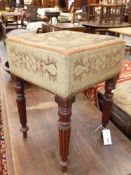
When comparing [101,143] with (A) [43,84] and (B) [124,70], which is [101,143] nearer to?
(A) [43,84]

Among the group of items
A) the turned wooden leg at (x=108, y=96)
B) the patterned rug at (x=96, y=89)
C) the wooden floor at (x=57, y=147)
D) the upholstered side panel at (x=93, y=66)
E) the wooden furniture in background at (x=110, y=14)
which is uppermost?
the wooden furniture in background at (x=110, y=14)

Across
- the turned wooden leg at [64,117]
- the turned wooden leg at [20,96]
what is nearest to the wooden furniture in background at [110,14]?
the turned wooden leg at [20,96]

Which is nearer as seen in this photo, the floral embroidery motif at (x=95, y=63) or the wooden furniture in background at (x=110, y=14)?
the floral embroidery motif at (x=95, y=63)

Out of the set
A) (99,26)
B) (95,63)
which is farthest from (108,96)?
(99,26)

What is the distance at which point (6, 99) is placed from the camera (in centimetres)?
163

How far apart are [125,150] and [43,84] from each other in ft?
1.98

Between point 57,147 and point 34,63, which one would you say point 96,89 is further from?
point 34,63

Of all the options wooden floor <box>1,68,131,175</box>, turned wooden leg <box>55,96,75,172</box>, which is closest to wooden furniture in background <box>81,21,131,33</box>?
wooden floor <box>1,68,131,175</box>

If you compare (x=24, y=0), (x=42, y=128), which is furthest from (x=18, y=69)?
(x=24, y=0)

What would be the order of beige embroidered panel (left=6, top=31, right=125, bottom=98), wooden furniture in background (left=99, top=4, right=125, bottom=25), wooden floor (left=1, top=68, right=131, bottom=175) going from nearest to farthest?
beige embroidered panel (left=6, top=31, right=125, bottom=98) → wooden floor (left=1, top=68, right=131, bottom=175) → wooden furniture in background (left=99, top=4, right=125, bottom=25)

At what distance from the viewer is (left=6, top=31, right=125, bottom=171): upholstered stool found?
2.32 ft

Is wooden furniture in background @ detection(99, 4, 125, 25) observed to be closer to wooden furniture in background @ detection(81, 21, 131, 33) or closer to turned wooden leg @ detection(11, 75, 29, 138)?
wooden furniture in background @ detection(81, 21, 131, 33)

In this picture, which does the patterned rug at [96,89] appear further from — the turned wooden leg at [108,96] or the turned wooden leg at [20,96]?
the turned wooden leg at [20,96]

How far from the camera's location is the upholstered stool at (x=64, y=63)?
0.71m
